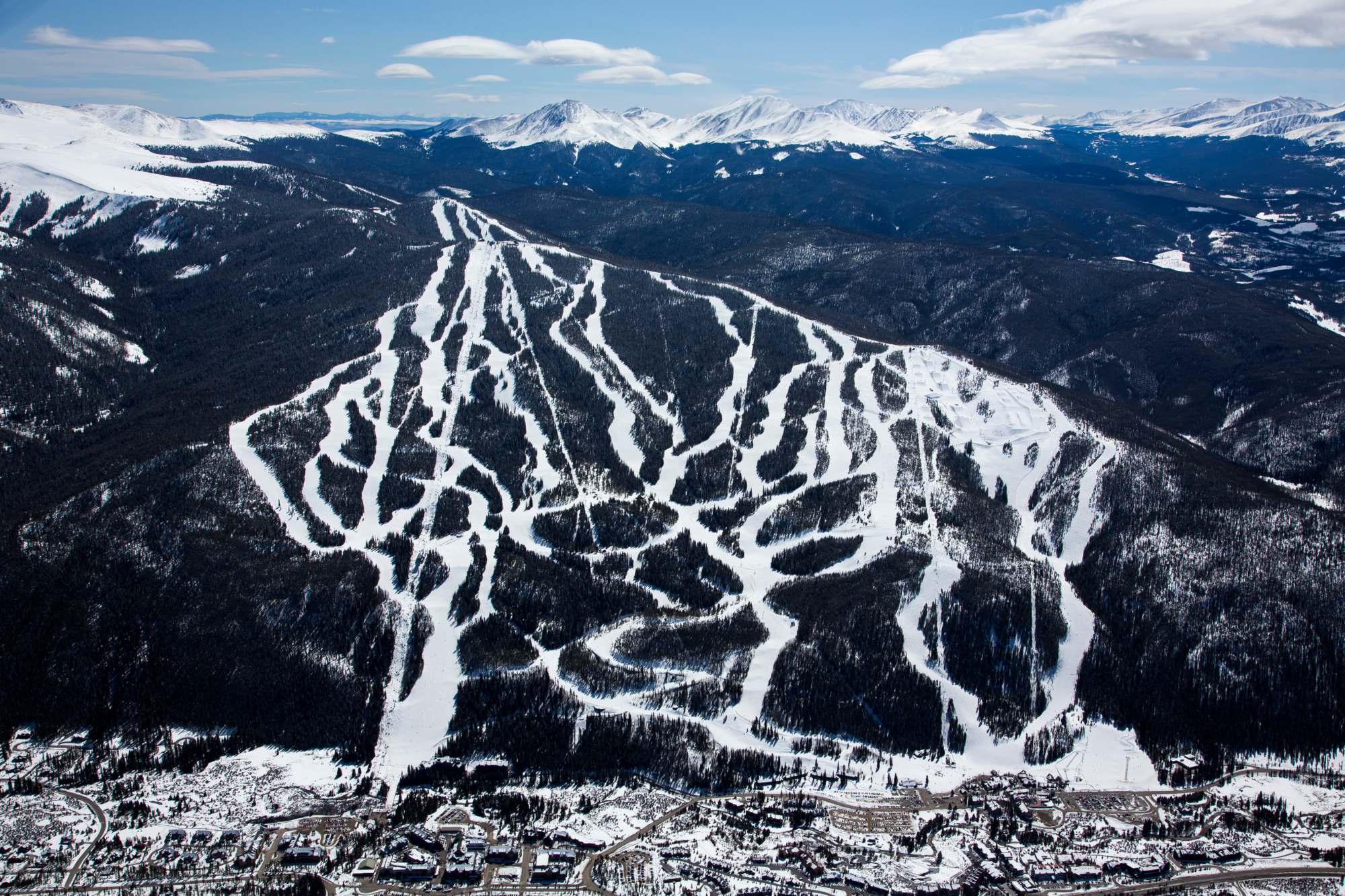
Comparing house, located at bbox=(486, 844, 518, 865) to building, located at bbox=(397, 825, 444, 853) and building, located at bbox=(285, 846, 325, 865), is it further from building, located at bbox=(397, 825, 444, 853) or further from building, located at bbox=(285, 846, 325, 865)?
building, located at bbox=(285, 846, 325, 865)

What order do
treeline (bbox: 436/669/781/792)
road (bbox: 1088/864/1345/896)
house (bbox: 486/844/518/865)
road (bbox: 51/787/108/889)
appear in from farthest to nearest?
treeline (bbox: 436/669/781/792) → house (bbox: 486/844/518/865) → road (bbox: 1088/864/1345/896) → road (bbox: 51/787/108/889)

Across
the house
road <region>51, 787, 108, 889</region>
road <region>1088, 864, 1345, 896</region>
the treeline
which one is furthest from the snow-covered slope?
road <region>51, 787, 108, 889</region>

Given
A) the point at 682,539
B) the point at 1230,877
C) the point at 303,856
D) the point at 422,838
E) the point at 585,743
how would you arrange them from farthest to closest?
the point at 682,539
the point at 585,743
the point at 422,838
the point at 1230,877
the point at 303,856

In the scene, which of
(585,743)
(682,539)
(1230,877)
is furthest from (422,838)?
(1230,877)

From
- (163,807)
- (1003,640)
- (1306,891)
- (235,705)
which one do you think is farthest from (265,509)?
(1306,891)

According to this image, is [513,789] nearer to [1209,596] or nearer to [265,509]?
[265,509]

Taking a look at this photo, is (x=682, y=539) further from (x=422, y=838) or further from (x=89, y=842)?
(x=89, y=842)

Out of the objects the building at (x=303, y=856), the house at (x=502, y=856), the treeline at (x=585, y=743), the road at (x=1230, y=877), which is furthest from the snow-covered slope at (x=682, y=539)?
the road at (x=1230, y=877)

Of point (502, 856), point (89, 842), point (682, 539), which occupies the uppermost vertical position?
point (682, 539)
